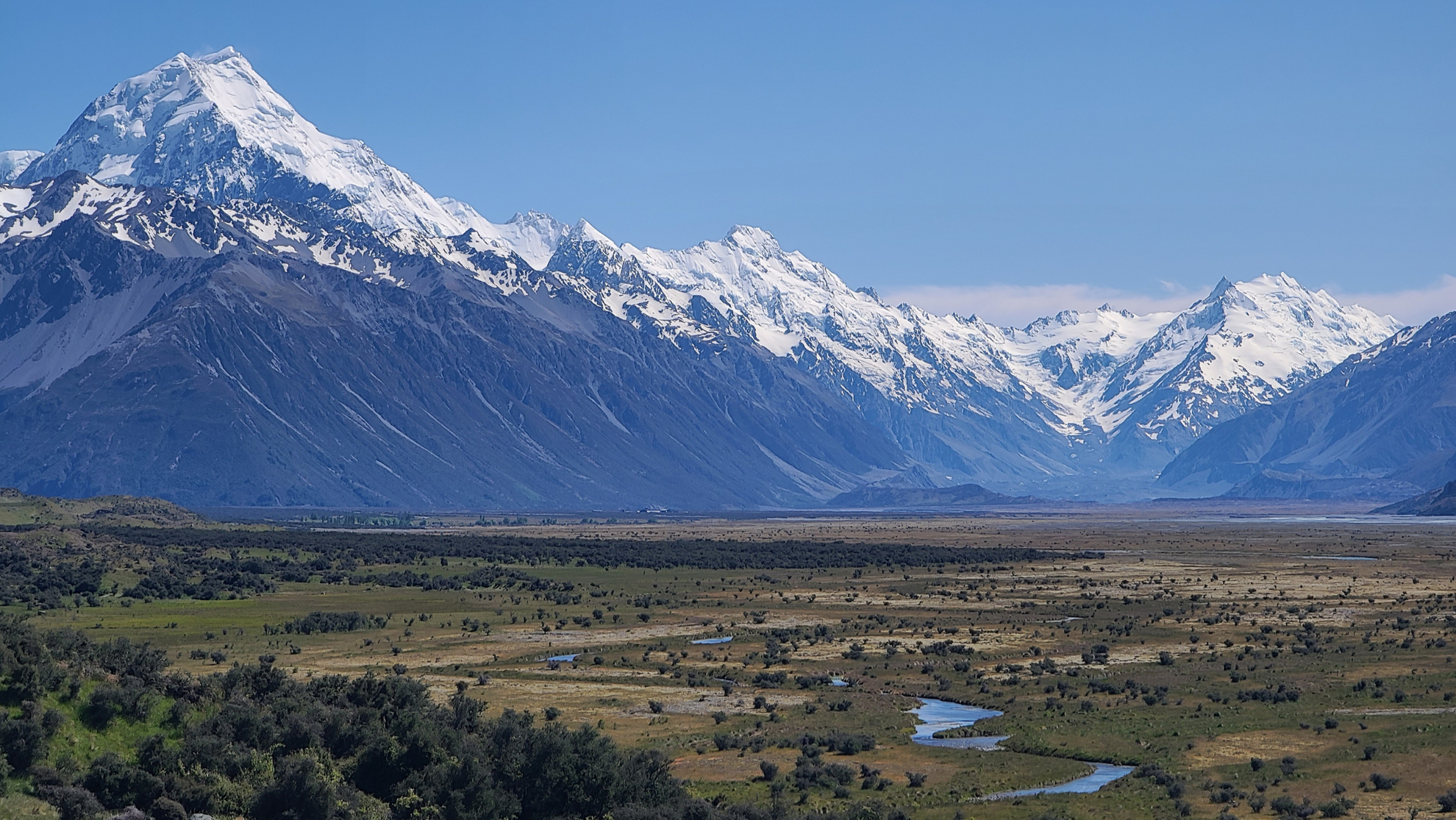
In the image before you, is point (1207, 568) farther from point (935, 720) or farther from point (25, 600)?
point (25, 600)

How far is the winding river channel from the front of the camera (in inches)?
2128

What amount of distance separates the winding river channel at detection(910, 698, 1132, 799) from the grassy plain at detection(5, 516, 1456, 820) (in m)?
0.93

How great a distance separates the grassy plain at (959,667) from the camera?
55250 mm

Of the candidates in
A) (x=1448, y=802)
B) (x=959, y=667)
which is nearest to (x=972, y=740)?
(x=1448, y=802)

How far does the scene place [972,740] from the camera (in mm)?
63625

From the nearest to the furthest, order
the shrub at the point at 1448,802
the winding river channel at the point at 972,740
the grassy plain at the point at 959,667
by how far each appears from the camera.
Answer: the shrub at the point at 1448,802 → the winding river channel at the point at 972,740 → the grassy plain at the point at 959,667

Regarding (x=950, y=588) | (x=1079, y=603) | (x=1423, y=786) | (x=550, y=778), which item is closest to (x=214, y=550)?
(x=950, y=588)

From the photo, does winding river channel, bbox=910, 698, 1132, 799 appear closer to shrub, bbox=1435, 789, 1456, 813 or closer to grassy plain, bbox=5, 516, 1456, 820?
grassy plain, bbox=5, 516, 1456, 820

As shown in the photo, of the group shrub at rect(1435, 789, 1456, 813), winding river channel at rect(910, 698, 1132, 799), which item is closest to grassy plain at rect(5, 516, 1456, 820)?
shrub at rect(1435, 789, 1456, 813)

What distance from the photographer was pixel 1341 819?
47.9 m

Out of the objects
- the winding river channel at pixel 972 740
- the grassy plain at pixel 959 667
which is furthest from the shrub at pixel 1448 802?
the winding river channel at pixel 972 740

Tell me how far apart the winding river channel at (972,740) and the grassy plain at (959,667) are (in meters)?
0.93

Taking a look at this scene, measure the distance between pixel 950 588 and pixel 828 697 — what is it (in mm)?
69510

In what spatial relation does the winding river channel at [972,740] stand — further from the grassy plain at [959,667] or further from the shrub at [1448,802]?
the shrub at [1448,802]
